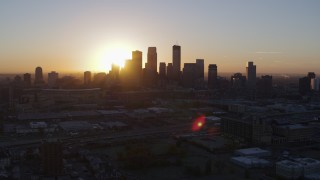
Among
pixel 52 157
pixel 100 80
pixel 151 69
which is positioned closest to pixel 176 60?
pixel 151 69

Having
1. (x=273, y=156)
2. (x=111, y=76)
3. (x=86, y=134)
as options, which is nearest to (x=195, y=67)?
(x=111, y=76)

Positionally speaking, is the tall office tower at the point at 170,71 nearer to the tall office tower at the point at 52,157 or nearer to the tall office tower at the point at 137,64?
the tall office tower at the point at 137,64

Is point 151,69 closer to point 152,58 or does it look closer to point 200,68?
point 152,58

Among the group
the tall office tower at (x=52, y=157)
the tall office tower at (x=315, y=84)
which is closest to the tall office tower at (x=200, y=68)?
the tall office tower at (x=315, y=84)

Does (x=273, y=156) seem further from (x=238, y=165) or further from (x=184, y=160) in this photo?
(x=184, y=160)

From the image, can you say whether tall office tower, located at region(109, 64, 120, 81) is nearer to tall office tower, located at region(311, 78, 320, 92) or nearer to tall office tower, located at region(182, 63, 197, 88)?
tall office tower, located at region(182, 63, 197, 88)

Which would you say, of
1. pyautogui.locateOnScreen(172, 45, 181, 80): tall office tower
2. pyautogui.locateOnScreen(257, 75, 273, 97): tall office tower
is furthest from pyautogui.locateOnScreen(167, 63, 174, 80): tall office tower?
pyautogui.locateOnScreen(257, 75, 273, 97): tall office tower
